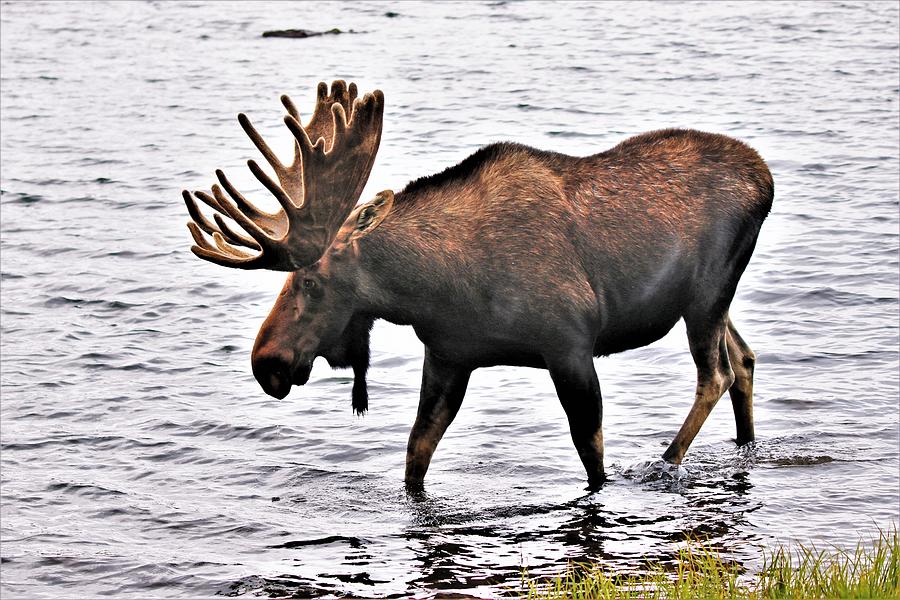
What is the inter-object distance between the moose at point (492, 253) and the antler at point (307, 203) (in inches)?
0.4

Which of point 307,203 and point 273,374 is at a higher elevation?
point 307,203

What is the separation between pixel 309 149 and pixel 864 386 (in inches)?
204

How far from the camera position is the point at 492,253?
941 centimetres

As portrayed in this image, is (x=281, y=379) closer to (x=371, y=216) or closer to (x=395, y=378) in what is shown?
(x=371, y=216)

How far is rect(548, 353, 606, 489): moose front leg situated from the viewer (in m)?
9.41

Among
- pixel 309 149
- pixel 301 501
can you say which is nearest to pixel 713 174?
pixel 309 149

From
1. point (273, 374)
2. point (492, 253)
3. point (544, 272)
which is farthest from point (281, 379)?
point (544, 272)

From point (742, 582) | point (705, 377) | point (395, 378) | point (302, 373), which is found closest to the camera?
point (742, 582)

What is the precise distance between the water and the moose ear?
5.96ft

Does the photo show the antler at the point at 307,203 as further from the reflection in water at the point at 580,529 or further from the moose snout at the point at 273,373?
the reflection in water at the point at 580,529

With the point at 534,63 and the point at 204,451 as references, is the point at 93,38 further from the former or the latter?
the point at 204,451

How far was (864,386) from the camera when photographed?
12.1 meters

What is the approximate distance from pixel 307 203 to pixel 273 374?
3.43 ft

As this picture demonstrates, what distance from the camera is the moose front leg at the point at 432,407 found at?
32.0ft
